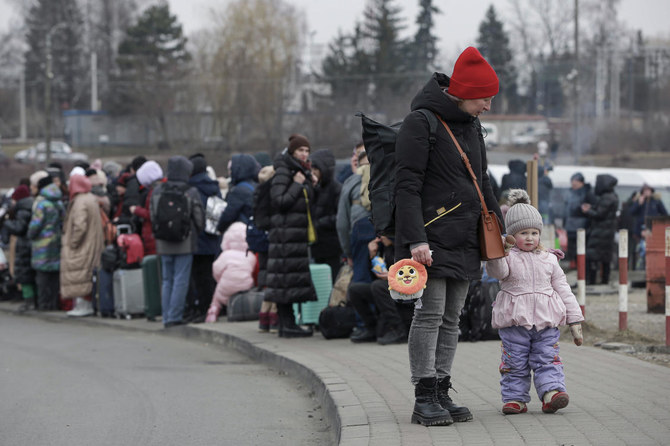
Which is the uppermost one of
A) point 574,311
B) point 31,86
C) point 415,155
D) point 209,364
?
point 31,86

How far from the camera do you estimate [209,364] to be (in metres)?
10.5

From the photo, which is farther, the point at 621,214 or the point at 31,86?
the point at 31,86

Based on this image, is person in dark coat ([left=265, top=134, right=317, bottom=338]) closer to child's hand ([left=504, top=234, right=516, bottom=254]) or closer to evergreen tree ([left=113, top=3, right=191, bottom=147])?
child's hand ([left=504, top=234, right=516, bottom=254])

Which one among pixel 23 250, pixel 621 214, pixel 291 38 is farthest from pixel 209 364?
pixel 291 38

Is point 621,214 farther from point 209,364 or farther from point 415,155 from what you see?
point 415,155

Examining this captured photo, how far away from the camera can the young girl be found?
649 cm

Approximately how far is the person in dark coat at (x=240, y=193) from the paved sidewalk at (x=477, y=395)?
225cm

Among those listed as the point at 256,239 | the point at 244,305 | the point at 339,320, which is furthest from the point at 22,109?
the point at 339,320

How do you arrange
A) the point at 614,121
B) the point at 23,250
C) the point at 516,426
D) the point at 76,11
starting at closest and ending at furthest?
1. the point at 516,426
2. the point at 23,250
3. the point at 614,121
4. the point at 76,11

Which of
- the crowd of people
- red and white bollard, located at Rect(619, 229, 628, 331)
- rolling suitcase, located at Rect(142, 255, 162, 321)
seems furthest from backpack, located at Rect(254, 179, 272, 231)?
red and white bollard, located at Rect(619, 229, 628, 331)

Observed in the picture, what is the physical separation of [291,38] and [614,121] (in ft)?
79.0

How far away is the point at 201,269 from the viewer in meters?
13.8

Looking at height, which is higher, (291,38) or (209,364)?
(291,38)

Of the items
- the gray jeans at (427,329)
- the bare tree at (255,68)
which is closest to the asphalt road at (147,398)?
the gray jeans at (427,329)
